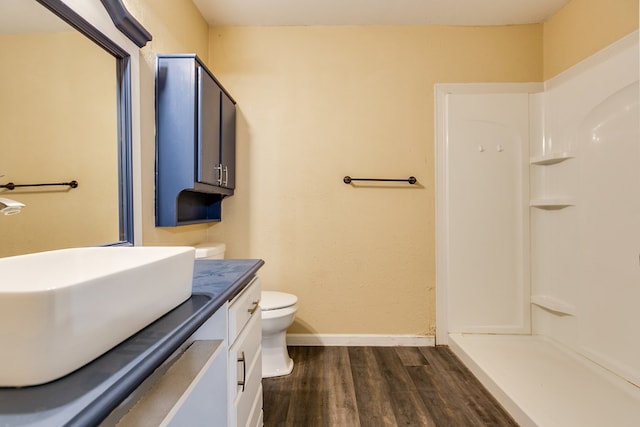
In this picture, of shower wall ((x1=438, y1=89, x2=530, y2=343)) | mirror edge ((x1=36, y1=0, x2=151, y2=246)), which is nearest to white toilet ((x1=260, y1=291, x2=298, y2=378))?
mirror edge ((x1=36, y1=0, x2=151, y2=246))

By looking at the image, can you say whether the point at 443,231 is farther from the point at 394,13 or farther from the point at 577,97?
the point at 394,13

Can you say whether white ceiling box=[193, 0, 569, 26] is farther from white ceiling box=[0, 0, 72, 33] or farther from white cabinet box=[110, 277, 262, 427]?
white cabinet box=[110, 277, 262, 427]

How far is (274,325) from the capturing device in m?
1.87

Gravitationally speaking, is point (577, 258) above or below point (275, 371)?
above

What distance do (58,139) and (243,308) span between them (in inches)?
32.1

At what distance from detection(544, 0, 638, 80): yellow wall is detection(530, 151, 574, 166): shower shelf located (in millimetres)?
617

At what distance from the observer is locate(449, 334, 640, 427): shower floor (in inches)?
55.2

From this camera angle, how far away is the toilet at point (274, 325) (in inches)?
73.1

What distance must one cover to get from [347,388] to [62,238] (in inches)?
62.1

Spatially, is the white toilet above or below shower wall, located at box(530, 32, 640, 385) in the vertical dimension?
below

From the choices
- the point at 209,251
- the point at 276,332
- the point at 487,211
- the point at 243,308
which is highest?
the point at 487,211

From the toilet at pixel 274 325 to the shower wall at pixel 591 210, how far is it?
178cm

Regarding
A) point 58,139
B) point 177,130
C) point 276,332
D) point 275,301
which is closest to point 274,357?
point 276,332

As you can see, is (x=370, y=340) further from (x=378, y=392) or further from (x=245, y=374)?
(x=245, y=374)
